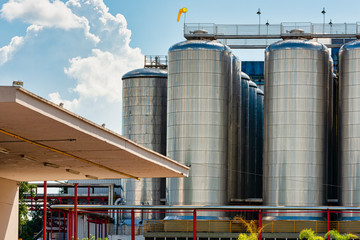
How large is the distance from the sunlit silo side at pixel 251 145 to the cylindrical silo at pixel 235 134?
3459 mm

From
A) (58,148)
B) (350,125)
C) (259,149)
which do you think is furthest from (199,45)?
(58,148)

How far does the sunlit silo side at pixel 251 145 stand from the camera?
68062 mm

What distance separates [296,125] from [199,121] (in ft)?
24.3

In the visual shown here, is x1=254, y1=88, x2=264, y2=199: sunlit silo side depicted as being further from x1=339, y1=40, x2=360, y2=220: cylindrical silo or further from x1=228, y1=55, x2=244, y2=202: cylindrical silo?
x1=339, y1=40, x2=360, y2=220: cylindrical silo

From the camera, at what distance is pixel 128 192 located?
221ft

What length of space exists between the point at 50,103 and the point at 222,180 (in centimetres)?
4128

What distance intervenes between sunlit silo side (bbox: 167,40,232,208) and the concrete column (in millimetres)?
25016

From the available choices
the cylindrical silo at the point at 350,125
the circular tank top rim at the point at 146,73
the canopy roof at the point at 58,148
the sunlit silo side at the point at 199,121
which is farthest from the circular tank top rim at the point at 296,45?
the canopy roof at the point at 58,148

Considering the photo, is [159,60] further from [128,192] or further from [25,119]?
[25,119]

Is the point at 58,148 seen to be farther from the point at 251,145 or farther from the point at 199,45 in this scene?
the point at 251,145

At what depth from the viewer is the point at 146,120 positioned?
220 ft

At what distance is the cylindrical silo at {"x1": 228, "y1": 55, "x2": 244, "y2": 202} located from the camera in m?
61.2

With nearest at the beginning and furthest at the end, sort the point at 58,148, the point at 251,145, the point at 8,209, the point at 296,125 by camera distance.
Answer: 1. the point at 58,148
2. the point at 8,209
3. the point at 296,125
4. the point at 251,145

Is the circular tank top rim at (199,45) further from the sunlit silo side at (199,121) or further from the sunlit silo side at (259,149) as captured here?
the sunlit silo side at (259,149)
